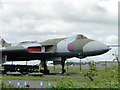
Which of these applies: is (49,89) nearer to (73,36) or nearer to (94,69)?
(94,69)

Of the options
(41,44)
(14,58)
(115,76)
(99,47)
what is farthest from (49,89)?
(14,58)

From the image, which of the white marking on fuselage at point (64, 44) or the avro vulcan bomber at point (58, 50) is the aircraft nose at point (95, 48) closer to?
the avro vulcan bomber at point (58, 50)

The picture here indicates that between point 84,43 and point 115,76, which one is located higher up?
point 84,43

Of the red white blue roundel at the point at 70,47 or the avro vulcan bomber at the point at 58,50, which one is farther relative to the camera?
the red white blue roundel at the point at 70,47

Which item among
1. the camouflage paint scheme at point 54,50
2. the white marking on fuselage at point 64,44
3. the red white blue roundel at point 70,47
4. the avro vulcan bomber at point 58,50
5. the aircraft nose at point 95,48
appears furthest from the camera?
the white marking on fuselage at point 64,44

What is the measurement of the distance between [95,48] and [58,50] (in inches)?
174

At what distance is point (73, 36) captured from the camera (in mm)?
25719

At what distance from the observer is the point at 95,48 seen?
2328 cm

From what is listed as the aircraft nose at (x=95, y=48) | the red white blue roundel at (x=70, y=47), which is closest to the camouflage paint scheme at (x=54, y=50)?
the red white blue roundel at (x=70, y=47)

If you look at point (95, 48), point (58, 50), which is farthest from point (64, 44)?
point (95, 48)

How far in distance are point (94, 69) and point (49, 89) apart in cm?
286

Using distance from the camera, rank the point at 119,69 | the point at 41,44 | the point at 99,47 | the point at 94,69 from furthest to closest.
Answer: the point at 41,44, the point at 99,47, the point at 94,69, the point at 119,69

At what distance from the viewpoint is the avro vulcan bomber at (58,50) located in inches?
928

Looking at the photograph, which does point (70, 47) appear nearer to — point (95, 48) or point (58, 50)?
point (58, 50)
